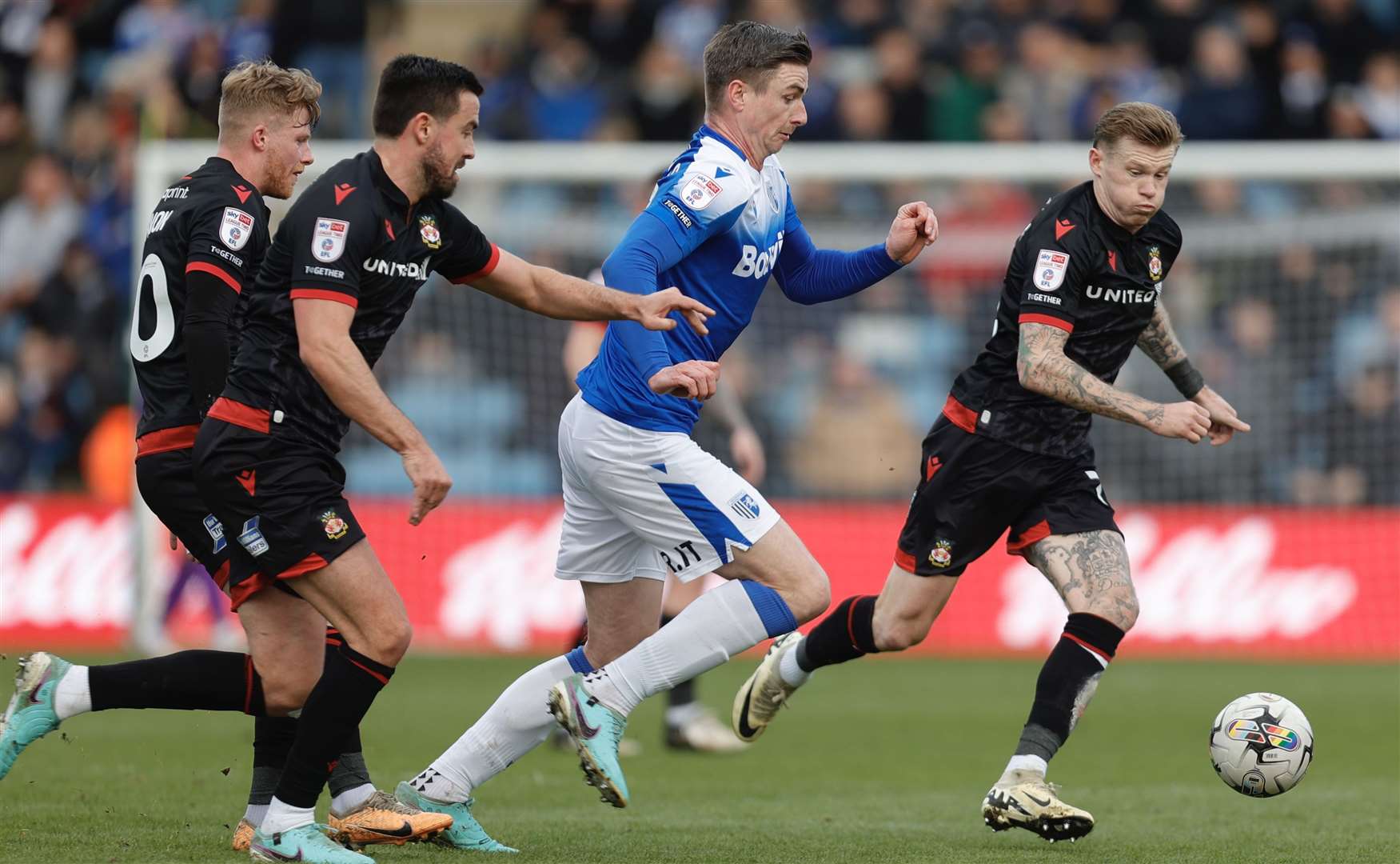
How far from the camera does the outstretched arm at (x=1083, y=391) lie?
6000 mm

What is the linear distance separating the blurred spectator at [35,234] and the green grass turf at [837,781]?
7107mm

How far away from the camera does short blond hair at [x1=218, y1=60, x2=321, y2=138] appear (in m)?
6.28

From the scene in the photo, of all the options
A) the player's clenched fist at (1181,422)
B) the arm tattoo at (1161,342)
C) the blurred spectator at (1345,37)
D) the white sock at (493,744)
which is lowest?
the white sock at (493,744)

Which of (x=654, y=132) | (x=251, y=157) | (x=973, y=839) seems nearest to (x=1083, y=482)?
(x=973, y=839)

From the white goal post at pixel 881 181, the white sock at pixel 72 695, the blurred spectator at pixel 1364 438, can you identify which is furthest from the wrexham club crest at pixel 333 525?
the blurred spectator at pixel 1364 438

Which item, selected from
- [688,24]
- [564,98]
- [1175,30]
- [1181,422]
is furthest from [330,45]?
[1181,422]

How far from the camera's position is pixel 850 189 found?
50.4 ft

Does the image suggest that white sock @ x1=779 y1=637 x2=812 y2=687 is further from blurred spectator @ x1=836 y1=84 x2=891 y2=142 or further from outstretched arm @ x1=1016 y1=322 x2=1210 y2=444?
blurred spectator @ x1=836 y1=84 x2=891 y2=142

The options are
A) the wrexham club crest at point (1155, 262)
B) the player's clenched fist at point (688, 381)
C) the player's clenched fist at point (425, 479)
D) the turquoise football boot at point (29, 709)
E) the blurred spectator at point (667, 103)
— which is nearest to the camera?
the player's clenched fist at point (425, 479)

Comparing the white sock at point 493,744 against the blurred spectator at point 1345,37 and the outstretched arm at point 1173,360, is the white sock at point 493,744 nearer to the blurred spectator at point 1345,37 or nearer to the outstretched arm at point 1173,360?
the outstretched arm at point 1173,360

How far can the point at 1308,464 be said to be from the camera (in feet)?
46.7

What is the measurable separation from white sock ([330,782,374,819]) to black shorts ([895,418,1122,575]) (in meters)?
2.19

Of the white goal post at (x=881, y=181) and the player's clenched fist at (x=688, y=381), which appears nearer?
the player's clenched fist at (x=688, y=381)

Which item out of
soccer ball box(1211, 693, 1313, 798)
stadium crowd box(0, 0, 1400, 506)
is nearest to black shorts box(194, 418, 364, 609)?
soccer ball box(1211, 693, 1313, 798)
